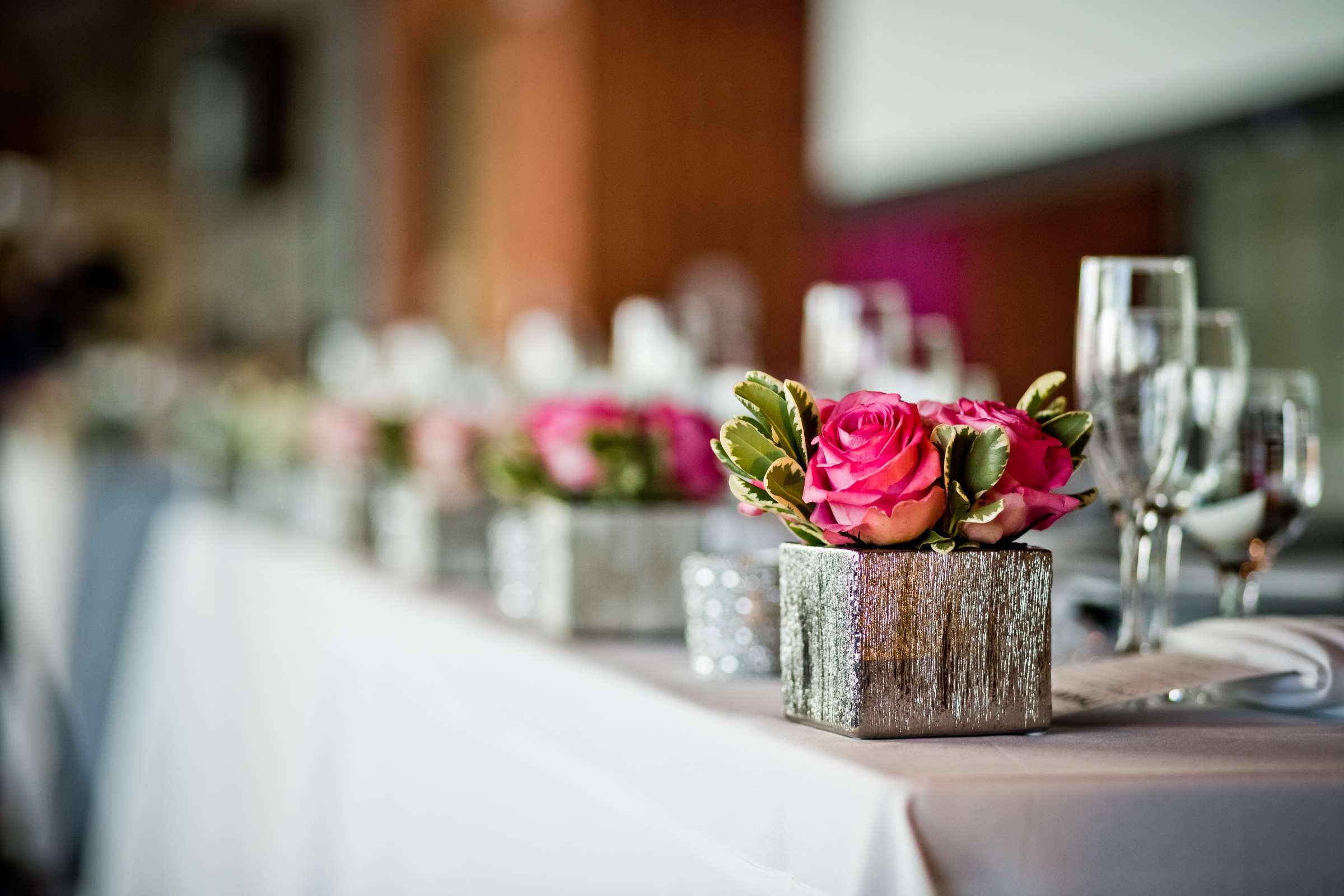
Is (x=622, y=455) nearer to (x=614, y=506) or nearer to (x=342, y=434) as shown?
(x=614, y=506)

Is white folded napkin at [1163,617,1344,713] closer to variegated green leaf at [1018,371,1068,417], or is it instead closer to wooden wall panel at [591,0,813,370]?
variegated green leaf at [1018,371,1068,417]

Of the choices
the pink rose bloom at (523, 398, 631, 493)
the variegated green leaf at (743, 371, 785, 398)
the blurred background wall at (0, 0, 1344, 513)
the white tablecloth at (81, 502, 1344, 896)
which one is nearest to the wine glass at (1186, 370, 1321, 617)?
the white tablecloth at (81, 502, 1344, 896)

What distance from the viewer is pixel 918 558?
78 centimetres

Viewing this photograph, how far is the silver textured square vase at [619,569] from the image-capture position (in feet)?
4.16

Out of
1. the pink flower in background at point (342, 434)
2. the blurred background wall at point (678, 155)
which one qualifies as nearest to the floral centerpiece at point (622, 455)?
the pink flower in background at point (342, 434)

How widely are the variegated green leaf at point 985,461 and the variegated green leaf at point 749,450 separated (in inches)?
4.2

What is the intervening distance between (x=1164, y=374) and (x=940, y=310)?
15.9 feet

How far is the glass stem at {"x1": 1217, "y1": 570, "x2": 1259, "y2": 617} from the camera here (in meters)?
1.12

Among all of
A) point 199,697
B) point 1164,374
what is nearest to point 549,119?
point 199,697

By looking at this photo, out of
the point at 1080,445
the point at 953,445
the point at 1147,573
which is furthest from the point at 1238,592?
the point at 953,445

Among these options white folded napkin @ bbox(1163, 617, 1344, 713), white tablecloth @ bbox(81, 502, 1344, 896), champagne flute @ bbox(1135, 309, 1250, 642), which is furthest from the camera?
champagne flute @ bbox(1135, 309, 1250, 642)

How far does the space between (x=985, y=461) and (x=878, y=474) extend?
6cm

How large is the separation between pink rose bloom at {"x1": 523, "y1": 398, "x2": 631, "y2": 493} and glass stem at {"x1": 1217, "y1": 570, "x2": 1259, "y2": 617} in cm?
52

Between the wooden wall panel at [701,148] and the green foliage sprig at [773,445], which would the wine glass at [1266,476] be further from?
the wooden wall panel at [701,148]
